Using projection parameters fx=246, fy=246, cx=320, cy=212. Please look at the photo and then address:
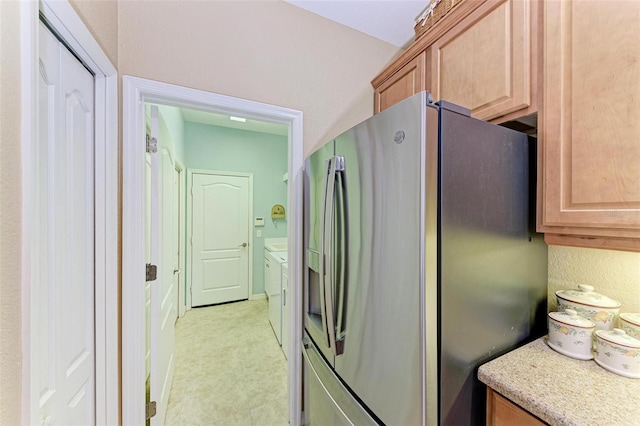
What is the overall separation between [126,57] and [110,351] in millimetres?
1383

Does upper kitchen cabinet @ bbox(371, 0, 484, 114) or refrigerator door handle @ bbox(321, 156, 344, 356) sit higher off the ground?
upper kitchen cabinet @ bbox(371, 0, 484, 114)

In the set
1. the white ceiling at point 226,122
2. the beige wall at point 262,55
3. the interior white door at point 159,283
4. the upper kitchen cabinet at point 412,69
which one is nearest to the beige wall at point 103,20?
the beige wall at point 262,55

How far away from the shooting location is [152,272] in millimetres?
1344

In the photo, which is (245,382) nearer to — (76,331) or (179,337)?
(179,337)

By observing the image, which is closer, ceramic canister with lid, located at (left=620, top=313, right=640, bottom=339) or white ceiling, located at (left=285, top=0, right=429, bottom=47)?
ceramic canister with lid, located at (left=620, top=313, right=640, bottom=339)

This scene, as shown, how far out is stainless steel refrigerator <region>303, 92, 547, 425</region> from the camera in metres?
0.72

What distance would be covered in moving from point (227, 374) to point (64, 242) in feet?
5.96

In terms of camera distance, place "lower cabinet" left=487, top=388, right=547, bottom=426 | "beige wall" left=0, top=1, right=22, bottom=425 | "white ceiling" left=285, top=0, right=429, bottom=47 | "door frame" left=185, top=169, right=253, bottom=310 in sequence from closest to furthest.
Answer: "beige wall" left=0, top=1, right=22, bottom=425 < "lower cabinet" left=487, top=388, right=547, bottom=426 < "white ceiling" left=285, top=0, right=429, bottom=47 < "door frame" left=185, top=169, right=253, bottom=310

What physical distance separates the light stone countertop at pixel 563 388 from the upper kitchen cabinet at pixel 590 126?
15.7 inches

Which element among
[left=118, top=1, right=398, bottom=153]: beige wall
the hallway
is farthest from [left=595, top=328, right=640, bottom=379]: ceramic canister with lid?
the hallway

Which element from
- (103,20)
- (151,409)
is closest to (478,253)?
(103,20)

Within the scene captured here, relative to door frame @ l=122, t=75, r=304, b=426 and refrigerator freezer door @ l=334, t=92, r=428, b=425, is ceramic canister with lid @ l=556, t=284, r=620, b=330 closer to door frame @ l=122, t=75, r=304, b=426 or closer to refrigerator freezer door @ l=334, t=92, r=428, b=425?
refrigerator freezer door @ l=334, t=92, r=428, b=425

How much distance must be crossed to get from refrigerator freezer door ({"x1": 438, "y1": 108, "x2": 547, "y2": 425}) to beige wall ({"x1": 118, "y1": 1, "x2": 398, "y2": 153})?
1004 mm

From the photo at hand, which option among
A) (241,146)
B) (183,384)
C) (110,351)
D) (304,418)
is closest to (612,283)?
(304,418)
